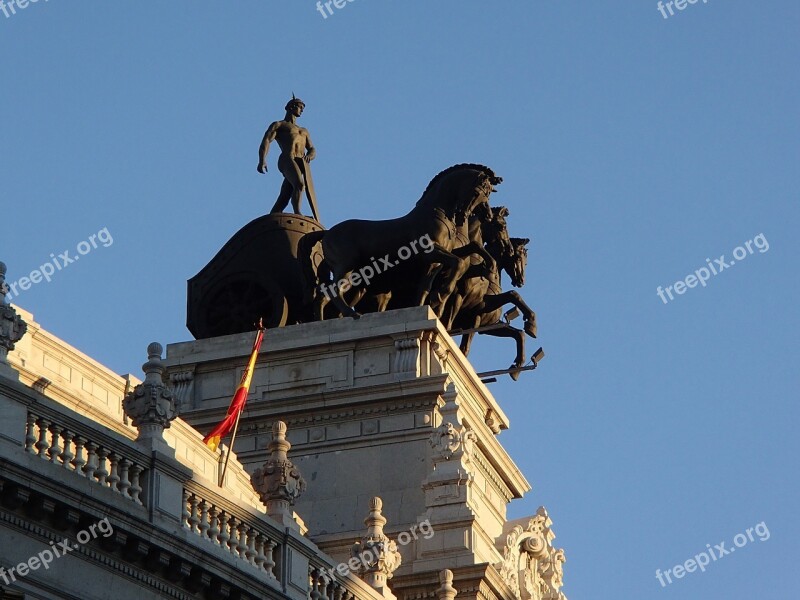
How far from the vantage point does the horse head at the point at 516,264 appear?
58000 mm

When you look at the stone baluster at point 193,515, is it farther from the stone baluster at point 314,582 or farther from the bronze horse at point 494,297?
the bronze horse at point 494,297

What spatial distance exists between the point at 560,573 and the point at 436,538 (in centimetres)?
620

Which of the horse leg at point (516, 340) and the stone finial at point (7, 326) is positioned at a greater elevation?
the horse leg at point (516, 340)

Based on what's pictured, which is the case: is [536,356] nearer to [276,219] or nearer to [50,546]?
[276,219]

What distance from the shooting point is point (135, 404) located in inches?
1454

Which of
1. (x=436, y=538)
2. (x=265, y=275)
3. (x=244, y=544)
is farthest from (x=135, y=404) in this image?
(x=265, y=275)

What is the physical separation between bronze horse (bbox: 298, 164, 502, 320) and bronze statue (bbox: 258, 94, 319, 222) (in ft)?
13.3

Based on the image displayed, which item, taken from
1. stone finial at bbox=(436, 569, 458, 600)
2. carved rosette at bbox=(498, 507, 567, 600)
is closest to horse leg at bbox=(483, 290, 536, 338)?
carved rosette at bbox=(498, 507, 567, 600)

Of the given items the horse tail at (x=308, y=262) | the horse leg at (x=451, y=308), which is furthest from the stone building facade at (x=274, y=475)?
the horse leg at (x=451, y=308)

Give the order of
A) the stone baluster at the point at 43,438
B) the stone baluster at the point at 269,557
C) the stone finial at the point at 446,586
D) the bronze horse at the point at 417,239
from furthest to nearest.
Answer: the bronze horse at the point at 417,239
the stone finial at the point at 446,586
the stone baluster at the point at 269,557
the stone baluster at the point at 43,438

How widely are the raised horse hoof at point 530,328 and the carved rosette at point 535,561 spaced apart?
5.47 metres

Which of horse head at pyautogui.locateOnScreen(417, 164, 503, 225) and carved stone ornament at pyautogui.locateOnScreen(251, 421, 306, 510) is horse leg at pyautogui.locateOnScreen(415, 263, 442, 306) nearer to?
horse head at pyautogui.locateOnScreen(417, 164, 503, 225)

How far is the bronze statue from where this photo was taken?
60.2 m

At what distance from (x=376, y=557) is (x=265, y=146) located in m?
19.6
